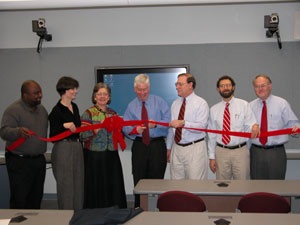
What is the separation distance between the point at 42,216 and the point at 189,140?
2336mm

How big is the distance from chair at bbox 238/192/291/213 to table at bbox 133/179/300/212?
1.00ft

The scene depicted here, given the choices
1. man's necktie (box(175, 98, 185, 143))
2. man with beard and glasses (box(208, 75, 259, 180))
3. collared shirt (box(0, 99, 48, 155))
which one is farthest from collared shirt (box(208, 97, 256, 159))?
collared shirt (box(0, 99, 48, 155))

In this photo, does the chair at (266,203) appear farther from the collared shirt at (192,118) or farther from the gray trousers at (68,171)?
the gray trousers at (68,171)

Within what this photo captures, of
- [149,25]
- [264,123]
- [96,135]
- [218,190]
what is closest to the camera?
[218,190]

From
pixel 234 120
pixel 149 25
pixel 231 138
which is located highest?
pixel 149 25

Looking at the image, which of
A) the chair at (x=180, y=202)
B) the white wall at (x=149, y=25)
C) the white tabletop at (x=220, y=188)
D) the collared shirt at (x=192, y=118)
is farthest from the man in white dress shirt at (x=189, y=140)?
the white wall at (x=149, y=25)

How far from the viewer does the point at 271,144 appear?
470cm

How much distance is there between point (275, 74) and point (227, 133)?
2.18 metres

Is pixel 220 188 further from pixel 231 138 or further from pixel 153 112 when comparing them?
pixel 153 112

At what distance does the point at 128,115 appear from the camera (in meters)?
4.90

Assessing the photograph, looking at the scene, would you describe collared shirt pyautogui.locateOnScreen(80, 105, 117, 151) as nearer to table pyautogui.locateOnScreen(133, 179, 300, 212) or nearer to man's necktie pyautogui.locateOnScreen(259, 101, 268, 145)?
table pyautogui.locateOnScreen(133, 179, 300, 212)

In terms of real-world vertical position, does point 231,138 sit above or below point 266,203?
above

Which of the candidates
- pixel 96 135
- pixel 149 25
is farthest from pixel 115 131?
pixel 149 25

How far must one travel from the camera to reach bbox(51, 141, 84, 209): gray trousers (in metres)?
4.38
